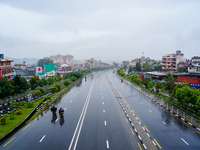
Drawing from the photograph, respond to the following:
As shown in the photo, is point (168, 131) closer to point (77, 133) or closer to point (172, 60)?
point (77, 133)

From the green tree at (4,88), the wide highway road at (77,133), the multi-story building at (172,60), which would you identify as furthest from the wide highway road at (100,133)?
the multi-story building at (172,60)

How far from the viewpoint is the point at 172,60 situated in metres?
83.5

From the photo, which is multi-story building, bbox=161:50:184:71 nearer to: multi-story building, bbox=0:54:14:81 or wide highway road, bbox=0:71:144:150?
wide highway road, bbox=0:71:144:150

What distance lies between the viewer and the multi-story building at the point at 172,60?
267 ft

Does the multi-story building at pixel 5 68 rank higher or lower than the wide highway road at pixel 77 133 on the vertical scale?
higher

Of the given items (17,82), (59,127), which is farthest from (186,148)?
(17,82)

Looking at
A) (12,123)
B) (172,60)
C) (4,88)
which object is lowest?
(12,123)

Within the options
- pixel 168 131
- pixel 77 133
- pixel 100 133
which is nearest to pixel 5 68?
pixel 77 133

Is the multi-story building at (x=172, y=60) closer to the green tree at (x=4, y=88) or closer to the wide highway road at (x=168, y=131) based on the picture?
the wide highway road at (x=168, y=131)

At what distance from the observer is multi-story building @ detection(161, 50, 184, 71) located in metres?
81.3

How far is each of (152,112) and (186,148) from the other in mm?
10112

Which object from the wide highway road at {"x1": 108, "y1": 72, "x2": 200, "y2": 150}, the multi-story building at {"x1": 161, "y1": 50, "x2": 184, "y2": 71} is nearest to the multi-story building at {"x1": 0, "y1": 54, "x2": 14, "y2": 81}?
the wide highway road at {"x1": 108, "y1": 72, "x2": 200, "y2": 150}

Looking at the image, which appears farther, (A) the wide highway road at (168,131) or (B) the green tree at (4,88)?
(B) the green tree at (4,88)

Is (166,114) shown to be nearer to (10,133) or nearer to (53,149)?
(53,149)
